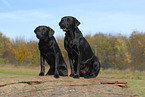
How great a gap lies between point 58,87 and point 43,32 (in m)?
1.45

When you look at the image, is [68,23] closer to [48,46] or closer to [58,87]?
[48,46]

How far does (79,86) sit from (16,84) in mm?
1604

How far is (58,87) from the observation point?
4805 mm

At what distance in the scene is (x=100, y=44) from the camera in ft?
139

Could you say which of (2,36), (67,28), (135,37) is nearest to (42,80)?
(67,28)

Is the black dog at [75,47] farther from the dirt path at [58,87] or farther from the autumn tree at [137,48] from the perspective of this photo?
the autumn tree at [137,48]

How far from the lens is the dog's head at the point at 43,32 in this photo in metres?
4.58

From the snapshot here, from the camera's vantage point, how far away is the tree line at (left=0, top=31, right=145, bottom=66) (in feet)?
127

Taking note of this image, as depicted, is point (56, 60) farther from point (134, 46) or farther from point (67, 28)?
point (134, 46)

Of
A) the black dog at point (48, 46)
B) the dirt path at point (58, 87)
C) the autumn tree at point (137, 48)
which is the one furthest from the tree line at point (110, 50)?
the black dog at point (48, 46)

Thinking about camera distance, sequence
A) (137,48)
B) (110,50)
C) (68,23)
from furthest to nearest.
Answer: (110,50)
(137,48)
(68,23)

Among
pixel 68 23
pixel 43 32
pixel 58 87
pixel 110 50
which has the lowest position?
pixel 58 87

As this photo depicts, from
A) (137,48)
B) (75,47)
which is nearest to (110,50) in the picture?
(137,48)

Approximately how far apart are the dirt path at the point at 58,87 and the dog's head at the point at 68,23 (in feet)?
4.34
